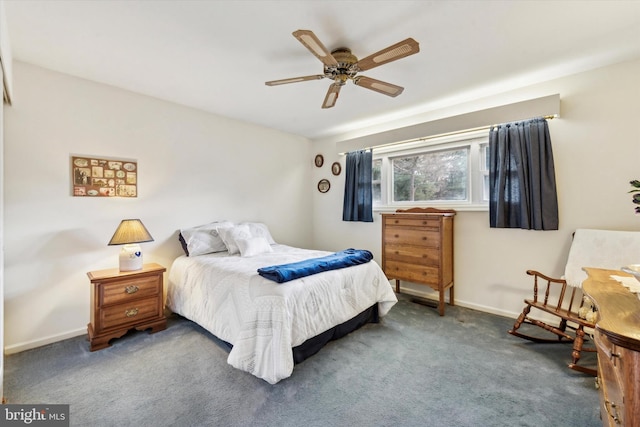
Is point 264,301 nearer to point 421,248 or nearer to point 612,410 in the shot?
point 612,410

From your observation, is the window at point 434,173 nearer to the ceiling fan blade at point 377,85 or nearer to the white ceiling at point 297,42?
the white ceiling at point 297,42

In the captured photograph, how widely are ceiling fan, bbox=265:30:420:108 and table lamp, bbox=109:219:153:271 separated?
1865 millimetres

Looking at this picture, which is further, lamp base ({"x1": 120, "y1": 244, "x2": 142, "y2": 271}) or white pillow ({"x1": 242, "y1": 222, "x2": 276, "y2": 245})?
white pillow ({"x1": 242, "y1": 222, "x2": 276, "y2": 245})

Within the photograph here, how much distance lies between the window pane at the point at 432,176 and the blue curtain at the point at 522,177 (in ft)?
1.38

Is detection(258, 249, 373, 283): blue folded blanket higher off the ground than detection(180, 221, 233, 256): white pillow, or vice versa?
detection(180, 221, 233, 256): white pillow

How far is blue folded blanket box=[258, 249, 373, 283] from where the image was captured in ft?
6.73

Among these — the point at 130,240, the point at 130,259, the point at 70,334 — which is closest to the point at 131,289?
the point at 130,259

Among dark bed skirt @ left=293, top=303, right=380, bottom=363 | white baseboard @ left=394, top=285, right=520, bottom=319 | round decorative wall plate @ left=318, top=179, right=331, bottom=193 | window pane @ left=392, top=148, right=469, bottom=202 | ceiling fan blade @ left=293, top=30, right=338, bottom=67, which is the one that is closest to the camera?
ceiling fan blade @ left=293, top=30, right=338, bottom=67

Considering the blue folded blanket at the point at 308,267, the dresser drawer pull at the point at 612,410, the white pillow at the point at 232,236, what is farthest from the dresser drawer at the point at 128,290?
the dresser drawer pull at the point at 612,410

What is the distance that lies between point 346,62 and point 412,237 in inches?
82.1

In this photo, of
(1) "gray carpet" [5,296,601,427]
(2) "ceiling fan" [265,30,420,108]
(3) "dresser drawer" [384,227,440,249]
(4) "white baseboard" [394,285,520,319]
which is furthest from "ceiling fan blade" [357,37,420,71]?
(4) "white baseboard" [394,285,520,319]

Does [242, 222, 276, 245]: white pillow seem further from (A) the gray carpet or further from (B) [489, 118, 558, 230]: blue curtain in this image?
(B) [489, 118, 558, 230]: blue curtain

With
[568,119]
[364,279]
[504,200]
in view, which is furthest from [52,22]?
[568,119]

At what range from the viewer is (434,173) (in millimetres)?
3670
